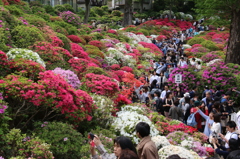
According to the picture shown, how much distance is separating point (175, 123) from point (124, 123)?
1.91 metres

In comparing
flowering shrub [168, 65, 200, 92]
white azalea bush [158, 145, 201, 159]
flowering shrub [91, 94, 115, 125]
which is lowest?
flowering shrub [168, 65, 200, 92]

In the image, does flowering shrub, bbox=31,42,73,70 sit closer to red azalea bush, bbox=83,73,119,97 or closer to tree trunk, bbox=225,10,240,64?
red azalea bush, bbox=83,73,119,97

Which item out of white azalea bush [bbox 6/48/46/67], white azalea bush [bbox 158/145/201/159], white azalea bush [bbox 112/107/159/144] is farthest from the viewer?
white azalea bush [bbox 6/48/46/67]

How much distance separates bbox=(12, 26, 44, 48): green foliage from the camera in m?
10.4

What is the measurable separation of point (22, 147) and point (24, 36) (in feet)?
A: 20.7

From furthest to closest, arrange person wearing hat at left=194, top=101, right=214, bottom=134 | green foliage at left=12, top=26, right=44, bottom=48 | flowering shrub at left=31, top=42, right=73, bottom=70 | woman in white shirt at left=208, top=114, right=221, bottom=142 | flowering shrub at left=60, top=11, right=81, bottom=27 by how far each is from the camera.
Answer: flowering shrub at left=60, top=11, right=81, bottom=27 < green foliage at left=12, top=26, right=44, bottom=48 < flowering shrub at left=31, top=42, right=73, bottom=70 < person wearing hat at left=194, top=101, right=214, bottom=134 < woman in white shirt at left=208, top=114, right=221, bottom=142

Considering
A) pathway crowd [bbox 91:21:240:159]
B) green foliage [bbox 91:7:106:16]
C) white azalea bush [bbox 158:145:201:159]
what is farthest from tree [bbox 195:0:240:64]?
green foliage [bbox 91:7:106:16]

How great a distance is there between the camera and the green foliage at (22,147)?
201 inches

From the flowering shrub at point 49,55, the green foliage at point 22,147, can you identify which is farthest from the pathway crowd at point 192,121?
the flowering shrub at point 49,55

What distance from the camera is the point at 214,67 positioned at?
14.9 metres

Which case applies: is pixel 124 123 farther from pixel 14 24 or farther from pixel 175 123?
pixel 14 24

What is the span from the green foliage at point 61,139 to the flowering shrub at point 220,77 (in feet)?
31.3

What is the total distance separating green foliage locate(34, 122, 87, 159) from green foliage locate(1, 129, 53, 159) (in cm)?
49

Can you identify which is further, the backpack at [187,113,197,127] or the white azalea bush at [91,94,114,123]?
the backpack at [187,113,197,127]
